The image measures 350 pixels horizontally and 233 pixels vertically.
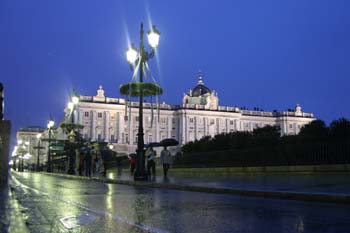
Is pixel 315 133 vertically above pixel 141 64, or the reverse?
pixel 141 64

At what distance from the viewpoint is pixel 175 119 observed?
13925cm

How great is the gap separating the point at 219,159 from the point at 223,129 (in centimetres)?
11400

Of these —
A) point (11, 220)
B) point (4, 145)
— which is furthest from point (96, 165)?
point (11, 220)

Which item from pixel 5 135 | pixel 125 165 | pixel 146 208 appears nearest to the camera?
pixel 146 208

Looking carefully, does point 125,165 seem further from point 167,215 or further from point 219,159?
point 167,215

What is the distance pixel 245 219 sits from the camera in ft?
19.9

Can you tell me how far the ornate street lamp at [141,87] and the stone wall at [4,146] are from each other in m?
6.83

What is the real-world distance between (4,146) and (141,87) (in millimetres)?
7777

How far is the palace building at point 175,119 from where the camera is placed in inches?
5000

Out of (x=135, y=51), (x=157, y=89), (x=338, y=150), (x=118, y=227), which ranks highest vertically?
(x=135, y=51)

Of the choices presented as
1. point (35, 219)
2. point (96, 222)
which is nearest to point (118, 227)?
point (96, 222)

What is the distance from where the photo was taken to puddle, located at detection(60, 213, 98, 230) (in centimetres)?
529

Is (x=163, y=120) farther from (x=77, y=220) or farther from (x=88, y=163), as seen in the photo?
(x=77, y=220)

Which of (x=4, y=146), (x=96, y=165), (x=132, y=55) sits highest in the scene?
(x=132, y=55)
